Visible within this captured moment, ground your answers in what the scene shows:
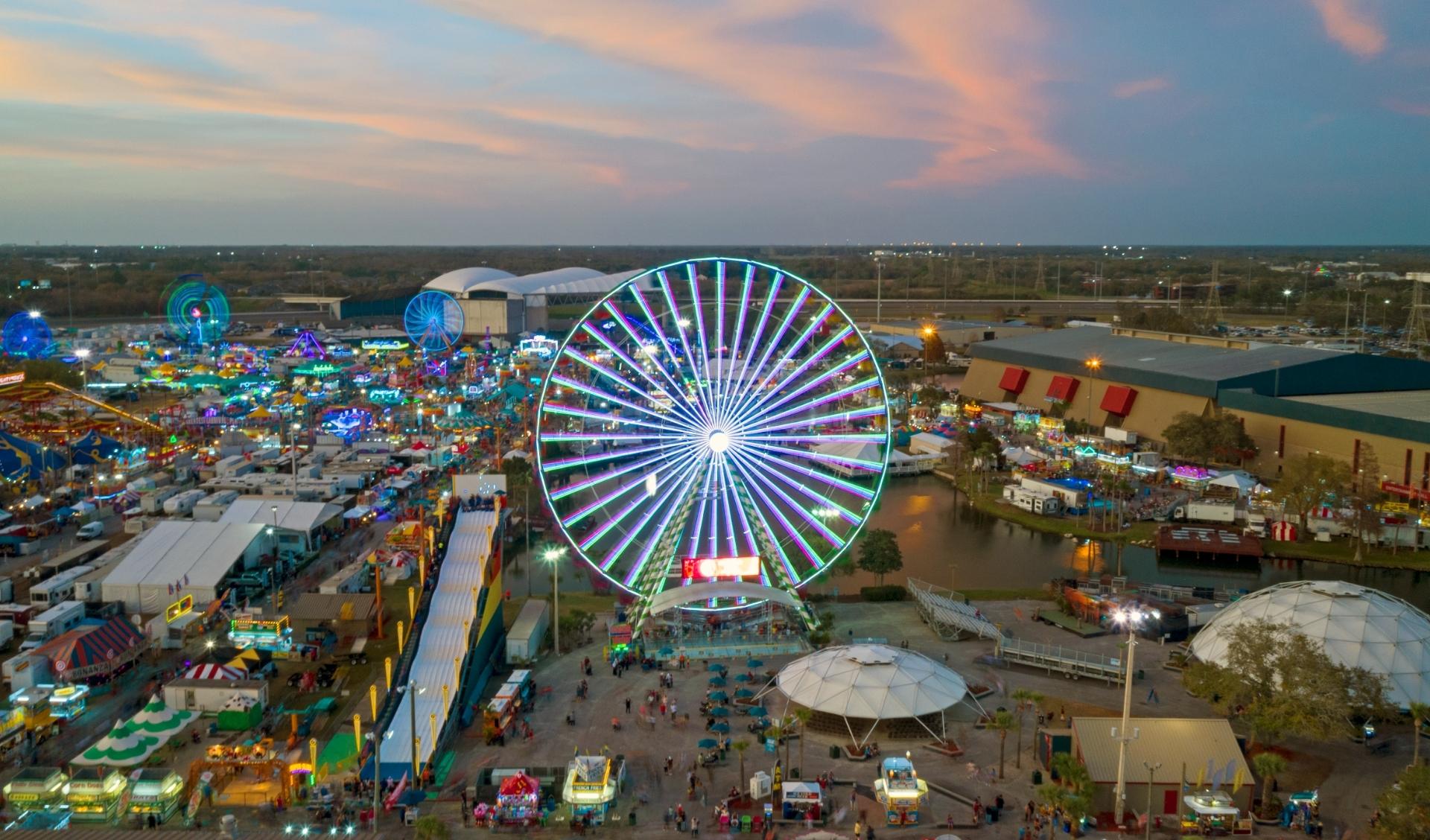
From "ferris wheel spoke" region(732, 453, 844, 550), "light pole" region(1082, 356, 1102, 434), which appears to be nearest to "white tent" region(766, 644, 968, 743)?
"ferris wheel spoke" region(732, 453, 844, 550)

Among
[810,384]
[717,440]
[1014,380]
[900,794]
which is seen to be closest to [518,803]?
[900,794]

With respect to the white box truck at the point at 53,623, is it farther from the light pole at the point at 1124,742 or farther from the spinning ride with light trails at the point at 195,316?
the spinning ride with light trails at the point at 195,316

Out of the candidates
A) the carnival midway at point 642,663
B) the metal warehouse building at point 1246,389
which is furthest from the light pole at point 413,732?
the metal warehouse building at point 1246,389

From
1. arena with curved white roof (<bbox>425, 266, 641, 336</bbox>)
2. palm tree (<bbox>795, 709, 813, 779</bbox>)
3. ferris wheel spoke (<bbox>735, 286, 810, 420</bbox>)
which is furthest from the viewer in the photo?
arena with curved white roof (<bbox>425, 266, 641, 336</bbox>)

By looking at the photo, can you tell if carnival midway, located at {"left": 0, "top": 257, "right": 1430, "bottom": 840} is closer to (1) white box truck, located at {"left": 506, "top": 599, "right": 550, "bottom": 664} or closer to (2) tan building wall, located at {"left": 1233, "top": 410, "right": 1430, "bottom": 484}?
(1) white box truck, located at {"left": 506, "top": 599, "right": 550, "bottom": 664}

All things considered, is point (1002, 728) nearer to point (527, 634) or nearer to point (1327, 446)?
point (527, 634)

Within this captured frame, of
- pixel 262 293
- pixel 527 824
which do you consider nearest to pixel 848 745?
pixel 527 824
